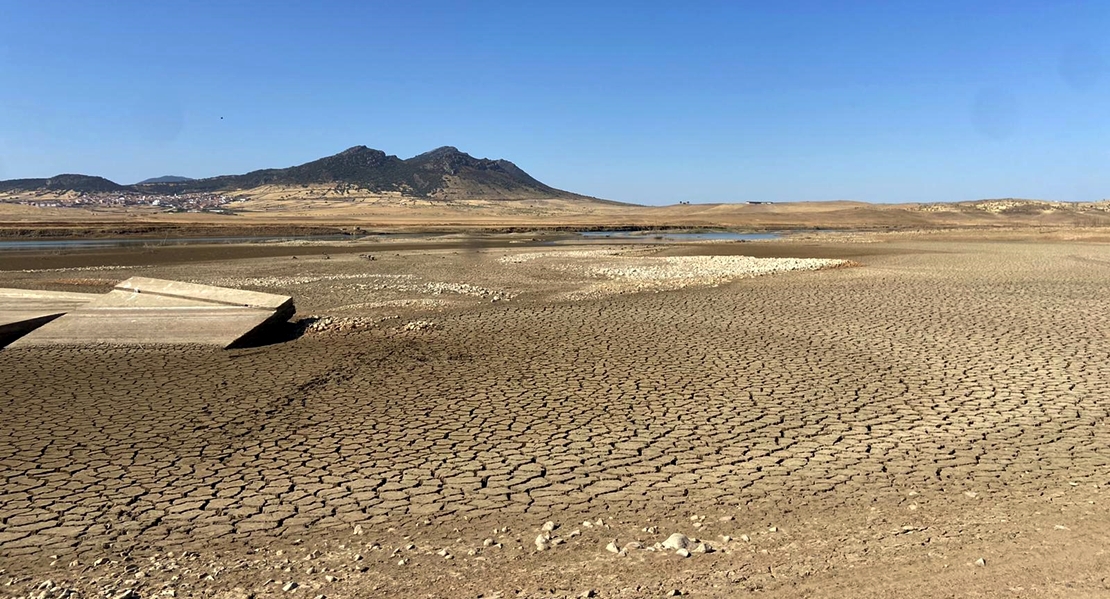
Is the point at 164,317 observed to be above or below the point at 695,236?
below

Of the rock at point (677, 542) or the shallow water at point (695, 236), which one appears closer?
the rock at point (677, 542)

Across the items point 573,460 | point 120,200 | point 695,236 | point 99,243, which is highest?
point 120,200

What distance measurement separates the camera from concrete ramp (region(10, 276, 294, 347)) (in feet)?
37.5

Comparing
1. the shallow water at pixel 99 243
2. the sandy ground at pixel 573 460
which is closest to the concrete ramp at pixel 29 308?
the sandy ground at pixel 573 460

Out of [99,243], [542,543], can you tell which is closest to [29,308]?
[542,543]

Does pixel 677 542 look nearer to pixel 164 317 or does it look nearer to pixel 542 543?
pixel 542 543

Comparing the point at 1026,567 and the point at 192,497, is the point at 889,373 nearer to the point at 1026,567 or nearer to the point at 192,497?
the point at 1026,567

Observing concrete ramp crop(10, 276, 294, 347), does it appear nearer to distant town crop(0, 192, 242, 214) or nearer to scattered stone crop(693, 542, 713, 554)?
scattered stone crop(693, 542, 713, 554)

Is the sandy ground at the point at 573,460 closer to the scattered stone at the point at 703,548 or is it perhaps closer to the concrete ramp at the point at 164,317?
the scattered stone at the point at 703,548

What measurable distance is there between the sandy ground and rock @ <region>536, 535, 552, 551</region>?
0.02 meters

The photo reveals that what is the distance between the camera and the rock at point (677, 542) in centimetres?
443

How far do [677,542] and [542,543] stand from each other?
0.85 m

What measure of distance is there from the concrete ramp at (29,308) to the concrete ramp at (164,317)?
290 millimetres

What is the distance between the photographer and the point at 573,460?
6184mm
